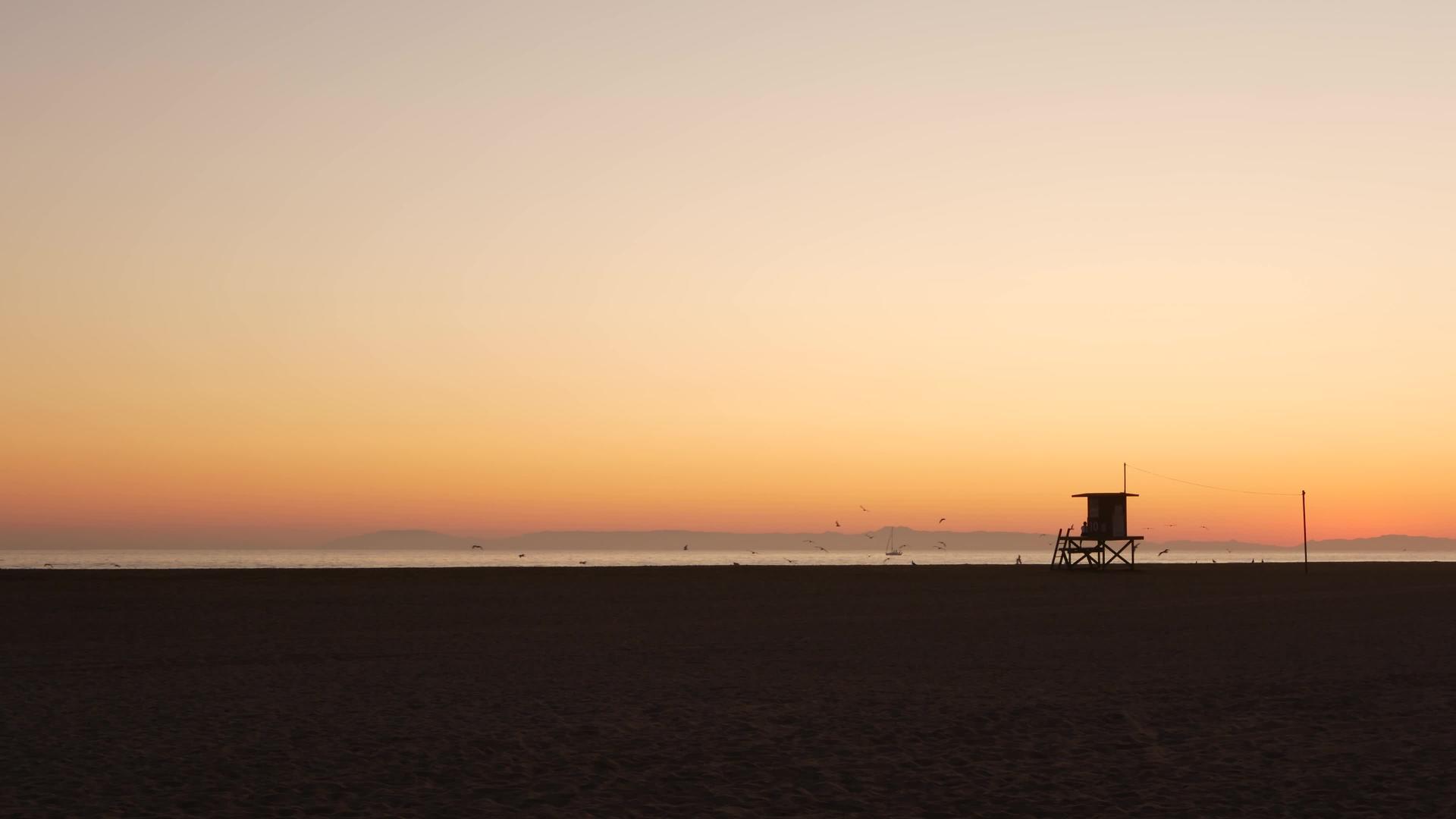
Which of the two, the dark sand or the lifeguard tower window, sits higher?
the lifeguard tower window

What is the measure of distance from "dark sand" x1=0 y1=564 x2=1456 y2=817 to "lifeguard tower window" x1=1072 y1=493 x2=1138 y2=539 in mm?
42010

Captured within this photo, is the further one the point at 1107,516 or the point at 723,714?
the point at 1107,516

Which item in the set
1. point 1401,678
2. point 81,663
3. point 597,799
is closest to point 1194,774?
point 597,799

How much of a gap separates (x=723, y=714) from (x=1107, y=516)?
218ft

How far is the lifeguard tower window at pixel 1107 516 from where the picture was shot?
77.2 m

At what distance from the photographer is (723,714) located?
1616 centimetres

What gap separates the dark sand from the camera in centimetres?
1101

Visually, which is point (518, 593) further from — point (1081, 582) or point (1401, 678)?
point (1401, 678)

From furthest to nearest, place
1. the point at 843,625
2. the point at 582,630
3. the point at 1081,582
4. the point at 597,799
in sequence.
Answer: 1. the point at 1081,582
2. the point at 843,625
3. the point at 582,630
4. the point at 597,799

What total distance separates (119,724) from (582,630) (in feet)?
51.5

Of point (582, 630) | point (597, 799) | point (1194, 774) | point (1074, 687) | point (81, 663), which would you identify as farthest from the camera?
point (582, 630)

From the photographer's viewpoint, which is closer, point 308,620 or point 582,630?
point 582,630

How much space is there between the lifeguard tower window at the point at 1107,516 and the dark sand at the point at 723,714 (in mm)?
42010

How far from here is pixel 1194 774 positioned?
1190 centimetres
